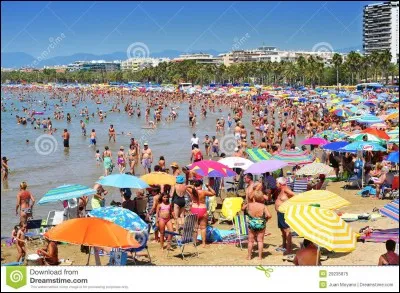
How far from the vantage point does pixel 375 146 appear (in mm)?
11703

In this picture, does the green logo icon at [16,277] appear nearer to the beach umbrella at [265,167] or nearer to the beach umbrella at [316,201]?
the beach umbrella at [316,201]

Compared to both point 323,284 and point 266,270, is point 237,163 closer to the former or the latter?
point 266,270

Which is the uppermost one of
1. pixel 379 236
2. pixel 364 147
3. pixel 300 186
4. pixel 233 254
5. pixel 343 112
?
pixel 343 112

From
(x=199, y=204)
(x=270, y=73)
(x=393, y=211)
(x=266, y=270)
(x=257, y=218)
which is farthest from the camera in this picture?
(x=270, y=73)

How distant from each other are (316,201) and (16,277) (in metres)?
3.96

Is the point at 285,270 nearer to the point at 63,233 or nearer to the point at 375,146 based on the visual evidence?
the point at 63,233

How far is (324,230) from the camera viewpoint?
570cm

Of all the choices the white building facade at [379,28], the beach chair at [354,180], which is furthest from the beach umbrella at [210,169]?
the white building facade at [379,28]

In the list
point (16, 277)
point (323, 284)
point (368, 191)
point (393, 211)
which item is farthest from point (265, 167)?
point (16, 277)

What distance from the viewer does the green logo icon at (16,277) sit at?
5.57m

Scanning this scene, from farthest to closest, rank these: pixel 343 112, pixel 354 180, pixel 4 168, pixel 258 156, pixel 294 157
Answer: pixel 343 112, pixel 4 168, pixel 354 180, pixel 258 156, pixel 294 157

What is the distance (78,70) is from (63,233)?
14790 cm

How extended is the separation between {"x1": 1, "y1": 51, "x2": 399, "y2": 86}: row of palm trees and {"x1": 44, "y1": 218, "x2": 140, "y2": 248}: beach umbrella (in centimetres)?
6784

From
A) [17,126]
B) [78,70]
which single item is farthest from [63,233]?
[78,70]
